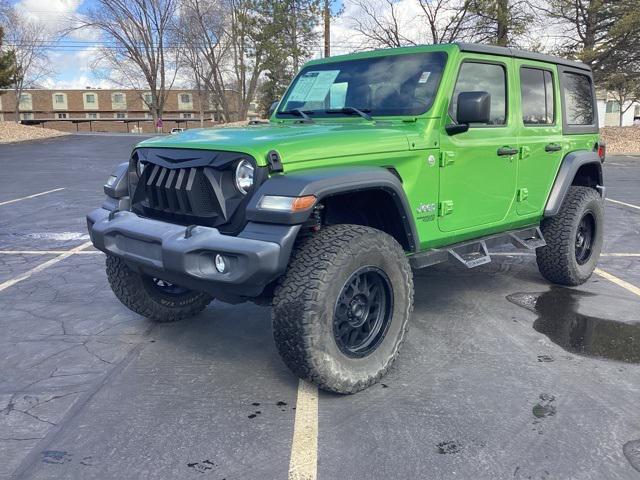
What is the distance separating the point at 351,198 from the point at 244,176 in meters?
0.77

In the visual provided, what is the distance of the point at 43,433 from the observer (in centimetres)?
289

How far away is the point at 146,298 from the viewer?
4.23 m

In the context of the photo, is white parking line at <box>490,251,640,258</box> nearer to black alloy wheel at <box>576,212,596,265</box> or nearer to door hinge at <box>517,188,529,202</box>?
black alloy wheel at <box>576,212,596,265</box>

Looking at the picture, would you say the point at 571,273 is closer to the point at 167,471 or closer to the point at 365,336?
the point at 365,336

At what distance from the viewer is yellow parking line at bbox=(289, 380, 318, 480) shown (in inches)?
101

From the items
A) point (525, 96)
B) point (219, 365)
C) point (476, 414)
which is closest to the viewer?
point (476, 414)

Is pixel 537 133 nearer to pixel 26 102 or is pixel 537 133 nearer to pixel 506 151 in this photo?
pixel 506 151

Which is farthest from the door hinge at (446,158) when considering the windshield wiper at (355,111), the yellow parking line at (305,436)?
the yellow parking line at (305,436)


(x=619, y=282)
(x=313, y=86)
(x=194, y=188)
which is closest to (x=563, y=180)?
(x=619, y=282)

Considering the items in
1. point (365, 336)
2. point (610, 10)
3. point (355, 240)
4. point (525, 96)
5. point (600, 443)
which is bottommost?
point (600, 443)

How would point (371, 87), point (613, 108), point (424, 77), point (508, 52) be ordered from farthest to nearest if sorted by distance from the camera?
point (613, 108) < point (508, 52) < point (371, 87) < point (424, 77)

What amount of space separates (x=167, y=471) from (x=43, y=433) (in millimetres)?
756

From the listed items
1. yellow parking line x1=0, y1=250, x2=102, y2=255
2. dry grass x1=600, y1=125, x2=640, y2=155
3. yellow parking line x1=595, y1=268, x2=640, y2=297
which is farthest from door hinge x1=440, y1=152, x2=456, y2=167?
dry grass x1=600, y1=125, x2=640, y2=155

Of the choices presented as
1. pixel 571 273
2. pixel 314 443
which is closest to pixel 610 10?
pixel 571 273
